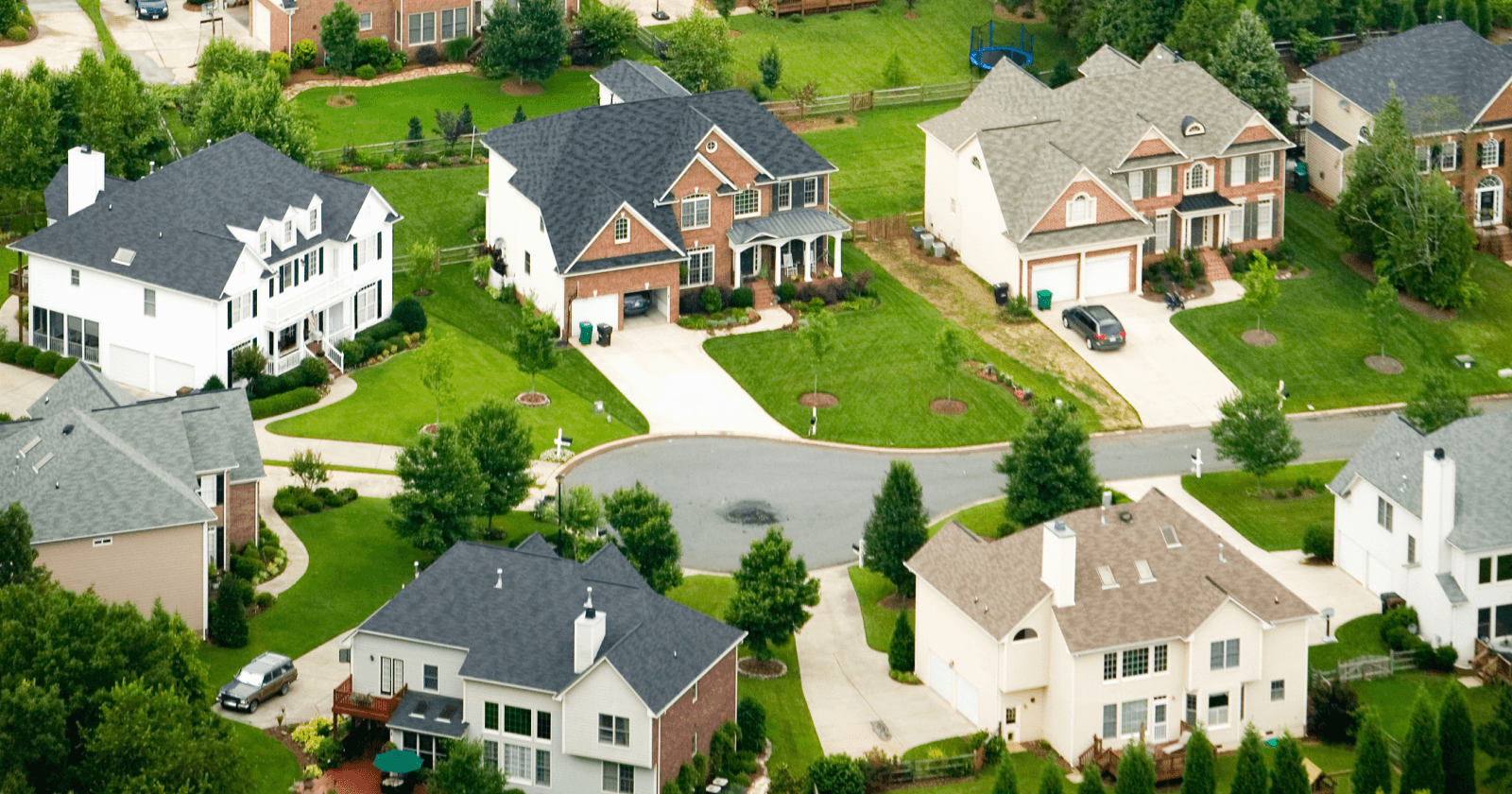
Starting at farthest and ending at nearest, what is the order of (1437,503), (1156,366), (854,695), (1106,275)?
(1106,275), (1156,366), (1437,503), (854,695)

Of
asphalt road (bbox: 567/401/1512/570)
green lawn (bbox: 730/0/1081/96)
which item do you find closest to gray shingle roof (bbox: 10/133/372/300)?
asphalt road (bbox: 567/401/1512/570)

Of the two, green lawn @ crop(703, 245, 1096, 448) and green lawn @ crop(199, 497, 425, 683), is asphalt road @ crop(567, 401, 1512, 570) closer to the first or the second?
green lawn @ crop(703, 245, 1096, 448)

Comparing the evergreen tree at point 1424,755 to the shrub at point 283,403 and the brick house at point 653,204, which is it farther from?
the shrub at point 283,403

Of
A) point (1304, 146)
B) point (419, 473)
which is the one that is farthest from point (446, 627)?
point (1304, 146)

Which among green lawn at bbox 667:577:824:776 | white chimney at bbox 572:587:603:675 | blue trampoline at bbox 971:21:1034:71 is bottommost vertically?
Answer: green lawn at bbox 667:577:824:776

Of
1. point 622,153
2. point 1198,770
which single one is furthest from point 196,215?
A: point 1198,770

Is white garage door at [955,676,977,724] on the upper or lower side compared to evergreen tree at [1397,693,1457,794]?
lower

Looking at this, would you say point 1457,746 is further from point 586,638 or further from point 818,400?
point 818,400
